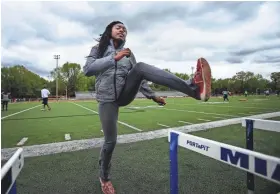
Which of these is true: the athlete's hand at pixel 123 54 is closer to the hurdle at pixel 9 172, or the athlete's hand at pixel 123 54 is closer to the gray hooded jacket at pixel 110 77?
the gray hooded jacket at pixel 110 77

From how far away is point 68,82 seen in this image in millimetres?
74562

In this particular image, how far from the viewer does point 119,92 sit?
250cm

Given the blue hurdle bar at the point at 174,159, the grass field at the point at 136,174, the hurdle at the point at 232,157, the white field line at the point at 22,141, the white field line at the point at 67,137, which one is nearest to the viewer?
the hurdle at the point at 232,157

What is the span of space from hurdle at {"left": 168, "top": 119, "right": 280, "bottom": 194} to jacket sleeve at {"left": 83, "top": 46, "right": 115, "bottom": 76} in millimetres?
861

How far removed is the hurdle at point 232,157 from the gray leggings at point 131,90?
0.46m

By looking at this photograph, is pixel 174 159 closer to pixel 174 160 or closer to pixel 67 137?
pixel 174 160

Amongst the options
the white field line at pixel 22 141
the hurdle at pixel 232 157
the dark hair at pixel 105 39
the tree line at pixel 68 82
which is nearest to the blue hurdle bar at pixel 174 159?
A: the hurdle at pixel 232 157

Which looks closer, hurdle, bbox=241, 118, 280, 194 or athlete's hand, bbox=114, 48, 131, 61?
athlete's hand, bbox=114, 48, 131, 61

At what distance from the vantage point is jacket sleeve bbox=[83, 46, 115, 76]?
7.03 feet

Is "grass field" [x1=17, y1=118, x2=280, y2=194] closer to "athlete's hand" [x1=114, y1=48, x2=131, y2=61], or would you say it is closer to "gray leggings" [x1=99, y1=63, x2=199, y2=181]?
"gray leggings" [x1=99, y1=63, x2=199, y2=181]

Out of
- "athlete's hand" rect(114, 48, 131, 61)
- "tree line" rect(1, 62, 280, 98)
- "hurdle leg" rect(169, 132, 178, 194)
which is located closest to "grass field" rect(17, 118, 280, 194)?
"hurdle leg" rect(169, 132, 178, 194)

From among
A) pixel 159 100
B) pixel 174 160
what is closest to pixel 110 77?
pixel 159 100

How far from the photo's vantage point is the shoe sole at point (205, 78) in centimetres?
210

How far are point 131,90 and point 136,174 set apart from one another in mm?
1523
